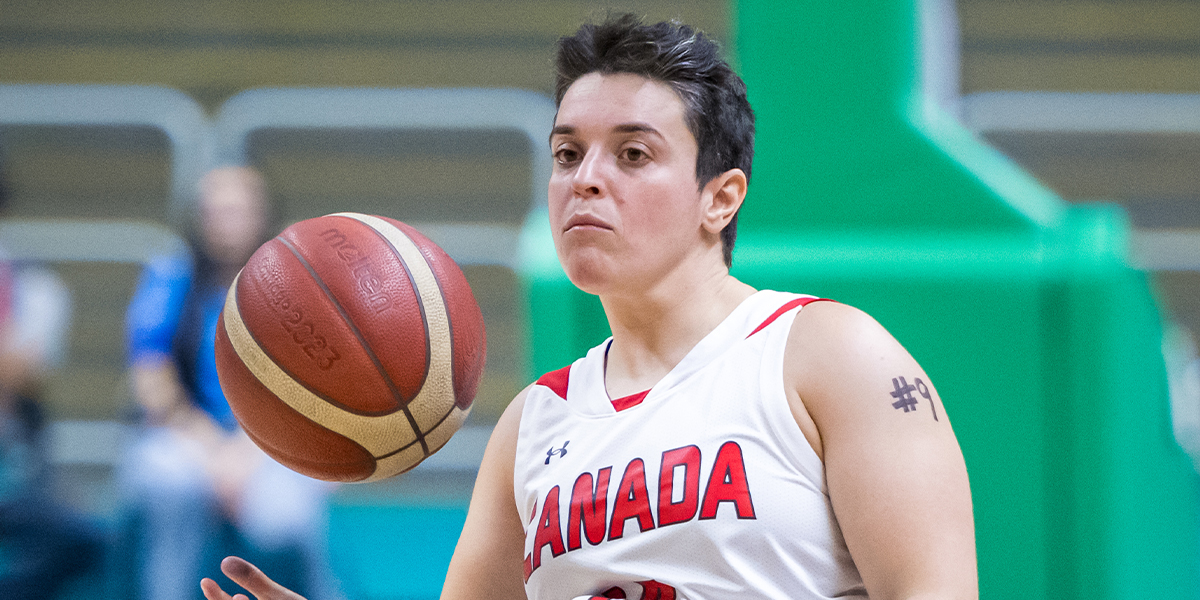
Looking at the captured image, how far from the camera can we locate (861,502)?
1.67 meters

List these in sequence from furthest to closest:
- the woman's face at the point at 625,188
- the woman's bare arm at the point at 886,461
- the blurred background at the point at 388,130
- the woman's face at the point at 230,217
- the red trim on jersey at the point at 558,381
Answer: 1. the blurred background at the point at 388,130
2. the woman's face at the point at 230,217
3. the red trim on jersey at the point at 558,381
4. the woman's face at the point at 625,188
5. the woman's bare arm at the point at 886,461

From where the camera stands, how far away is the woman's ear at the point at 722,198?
200 cm

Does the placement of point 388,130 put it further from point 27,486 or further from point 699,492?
point 699,492

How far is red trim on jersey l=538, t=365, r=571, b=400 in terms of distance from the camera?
2.12 meters

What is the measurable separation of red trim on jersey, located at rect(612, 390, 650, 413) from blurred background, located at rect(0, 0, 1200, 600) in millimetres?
2436

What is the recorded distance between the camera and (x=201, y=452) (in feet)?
12.0

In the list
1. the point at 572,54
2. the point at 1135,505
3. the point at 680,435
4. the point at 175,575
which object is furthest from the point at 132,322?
the point at 1135,505

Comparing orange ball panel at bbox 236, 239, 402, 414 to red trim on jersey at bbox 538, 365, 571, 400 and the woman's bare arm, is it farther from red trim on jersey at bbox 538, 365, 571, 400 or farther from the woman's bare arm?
the woman's bare arm

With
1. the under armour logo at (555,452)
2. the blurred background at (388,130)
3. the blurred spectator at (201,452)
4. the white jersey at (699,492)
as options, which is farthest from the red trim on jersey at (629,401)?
the blurred background at (388,130)

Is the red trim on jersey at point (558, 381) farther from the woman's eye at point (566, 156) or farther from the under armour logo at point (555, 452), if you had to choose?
the woman's eye at point (566, 156)

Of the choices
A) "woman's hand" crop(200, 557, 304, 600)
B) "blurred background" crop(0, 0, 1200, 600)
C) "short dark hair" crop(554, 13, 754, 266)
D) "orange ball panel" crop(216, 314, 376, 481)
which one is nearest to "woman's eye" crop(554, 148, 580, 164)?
"short dark hair" crop(554, 13, 754, 266)

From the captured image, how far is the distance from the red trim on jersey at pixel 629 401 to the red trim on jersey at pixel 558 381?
0.49 ft

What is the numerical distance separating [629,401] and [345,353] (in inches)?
21.0

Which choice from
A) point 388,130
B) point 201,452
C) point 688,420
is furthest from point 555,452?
point 388,130
